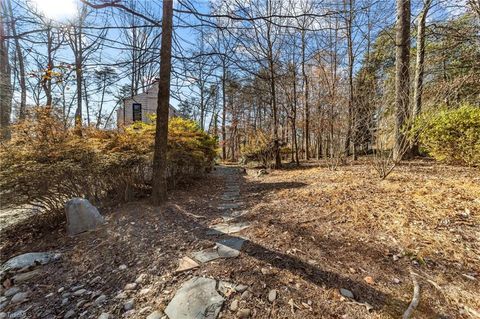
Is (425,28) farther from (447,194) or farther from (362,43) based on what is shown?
(447,194)

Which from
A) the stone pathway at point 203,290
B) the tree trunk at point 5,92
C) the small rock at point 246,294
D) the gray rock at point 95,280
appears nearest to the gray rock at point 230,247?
the stone pathway at point 203,290

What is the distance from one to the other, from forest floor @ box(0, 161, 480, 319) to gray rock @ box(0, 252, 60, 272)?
128 mm

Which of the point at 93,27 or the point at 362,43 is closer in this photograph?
the point at 93,27

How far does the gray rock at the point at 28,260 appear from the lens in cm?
232

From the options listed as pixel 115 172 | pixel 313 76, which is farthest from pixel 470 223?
pixel 313 76

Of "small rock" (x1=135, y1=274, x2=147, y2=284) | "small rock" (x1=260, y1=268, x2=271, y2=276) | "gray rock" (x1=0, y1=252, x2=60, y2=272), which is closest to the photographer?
"small rock" (x1=260, y1=268, x2=271, y2=276)

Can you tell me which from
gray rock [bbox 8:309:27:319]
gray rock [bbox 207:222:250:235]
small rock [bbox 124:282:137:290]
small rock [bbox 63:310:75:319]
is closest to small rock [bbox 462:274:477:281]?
gray rock [bbox 207:222:250:235]

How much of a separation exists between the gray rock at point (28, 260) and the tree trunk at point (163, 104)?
158cm

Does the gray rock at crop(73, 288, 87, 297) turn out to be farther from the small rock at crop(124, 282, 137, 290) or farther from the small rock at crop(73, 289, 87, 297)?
the small rock at crop(124, 282, 137, 290)

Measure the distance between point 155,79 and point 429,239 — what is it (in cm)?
433

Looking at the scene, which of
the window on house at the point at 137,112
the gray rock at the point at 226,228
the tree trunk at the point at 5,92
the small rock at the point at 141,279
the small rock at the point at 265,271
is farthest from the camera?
the window on house at the point at 137,112

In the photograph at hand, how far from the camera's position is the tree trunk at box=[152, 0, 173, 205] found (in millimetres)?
3613

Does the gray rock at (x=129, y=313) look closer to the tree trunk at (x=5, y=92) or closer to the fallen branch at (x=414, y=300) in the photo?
the fallen branch at (x=414, y=300)

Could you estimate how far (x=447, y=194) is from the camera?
3.09 m
